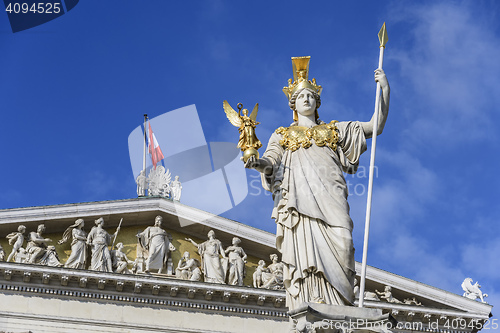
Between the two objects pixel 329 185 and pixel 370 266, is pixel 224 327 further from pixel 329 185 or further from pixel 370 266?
pixel 329 185

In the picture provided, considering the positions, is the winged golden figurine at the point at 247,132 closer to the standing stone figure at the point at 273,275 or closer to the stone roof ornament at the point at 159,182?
the standing stone figure at the point at 273,275

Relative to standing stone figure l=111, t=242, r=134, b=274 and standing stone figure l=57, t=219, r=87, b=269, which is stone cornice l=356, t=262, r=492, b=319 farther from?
standing stone figure l=57, t=219, r=87, b=269

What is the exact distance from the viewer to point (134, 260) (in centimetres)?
3017

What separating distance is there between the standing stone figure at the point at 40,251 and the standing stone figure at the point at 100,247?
0.93 metres

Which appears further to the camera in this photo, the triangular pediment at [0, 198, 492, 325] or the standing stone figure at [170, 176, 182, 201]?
the standing stone figure at [170, 176, 182, 201]

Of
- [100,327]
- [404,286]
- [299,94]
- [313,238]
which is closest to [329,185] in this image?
[313,238]

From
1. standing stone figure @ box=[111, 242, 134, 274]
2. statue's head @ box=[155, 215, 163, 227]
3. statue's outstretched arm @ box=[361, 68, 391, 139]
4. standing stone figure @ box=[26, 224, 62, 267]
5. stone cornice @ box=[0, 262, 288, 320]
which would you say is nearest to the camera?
statue's outstretched arm @ box=[361, 68, 391, 139]

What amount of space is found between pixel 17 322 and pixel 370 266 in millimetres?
9805

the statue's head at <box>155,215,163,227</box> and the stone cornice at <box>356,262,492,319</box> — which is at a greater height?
the statue's head at <box>155,215,163,227</box>

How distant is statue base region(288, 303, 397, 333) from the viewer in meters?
8.66

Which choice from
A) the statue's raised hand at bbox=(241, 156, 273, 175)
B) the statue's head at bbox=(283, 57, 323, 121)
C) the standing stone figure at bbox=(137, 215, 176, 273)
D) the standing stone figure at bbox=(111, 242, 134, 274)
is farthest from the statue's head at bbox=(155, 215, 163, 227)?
the statue's raised hand at bbox=(241, 156, 273, 175)

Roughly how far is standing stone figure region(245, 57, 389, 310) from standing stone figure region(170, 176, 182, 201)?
20.9 meters

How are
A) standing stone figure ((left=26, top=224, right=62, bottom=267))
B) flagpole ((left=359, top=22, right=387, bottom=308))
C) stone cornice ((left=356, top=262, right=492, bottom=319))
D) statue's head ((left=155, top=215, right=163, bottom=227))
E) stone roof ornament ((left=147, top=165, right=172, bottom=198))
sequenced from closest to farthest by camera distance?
flagpole ((left=359, top=22, right=387, bottom=308)) → standing stone figure ((left=26, top=224, right=62, bottom=267)) → statue's head ((left=155, top=215, right=163, bottom=227)) → stone cornice ((left=356, top=262, right=492, bottom=319)) → stone roof ornament ((left=147, top=165, right=172, bottom=198))

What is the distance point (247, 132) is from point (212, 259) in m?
20.8
